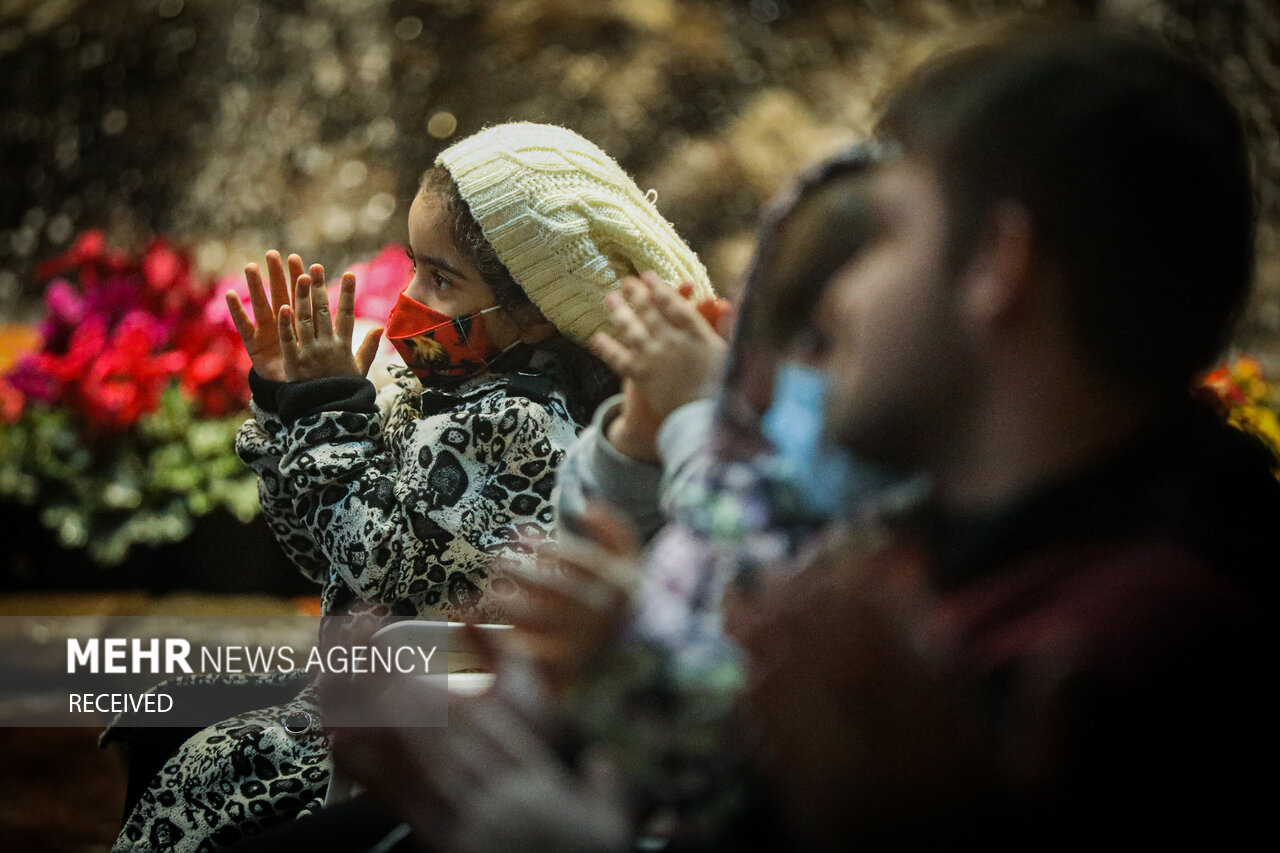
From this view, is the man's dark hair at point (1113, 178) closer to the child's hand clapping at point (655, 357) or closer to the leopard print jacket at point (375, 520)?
the child's hand clapping at point (655, 357)

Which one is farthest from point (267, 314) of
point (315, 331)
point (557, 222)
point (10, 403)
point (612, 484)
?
point (10, 403)

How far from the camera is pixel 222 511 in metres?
1.93

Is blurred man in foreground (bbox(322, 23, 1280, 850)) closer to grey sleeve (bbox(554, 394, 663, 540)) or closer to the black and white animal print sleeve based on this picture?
grey sleeve (bbox(554, 394, 663, 540))

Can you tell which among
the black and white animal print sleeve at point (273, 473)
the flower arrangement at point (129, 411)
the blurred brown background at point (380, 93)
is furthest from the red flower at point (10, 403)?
the black and white animal print sleeve at point (273, 473)

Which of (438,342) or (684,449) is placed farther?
(438,342)

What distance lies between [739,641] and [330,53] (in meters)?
3.09

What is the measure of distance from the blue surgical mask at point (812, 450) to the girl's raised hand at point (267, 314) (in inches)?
22.3

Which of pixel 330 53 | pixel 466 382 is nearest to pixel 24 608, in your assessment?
pixel 466 382

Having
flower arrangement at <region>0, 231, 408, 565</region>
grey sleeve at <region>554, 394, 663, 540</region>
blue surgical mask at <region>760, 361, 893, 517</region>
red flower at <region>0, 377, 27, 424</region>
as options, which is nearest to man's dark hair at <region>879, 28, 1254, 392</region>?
blue surgical mask at <region>760, 361, 893, 517</region>

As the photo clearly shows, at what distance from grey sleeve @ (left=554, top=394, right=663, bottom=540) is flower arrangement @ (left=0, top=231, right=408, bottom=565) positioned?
1.30 metres

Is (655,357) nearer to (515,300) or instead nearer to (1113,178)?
(1113,178)

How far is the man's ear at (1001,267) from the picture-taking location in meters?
0.57

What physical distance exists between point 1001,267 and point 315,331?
66 centimetres

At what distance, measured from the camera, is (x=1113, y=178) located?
564 mm
